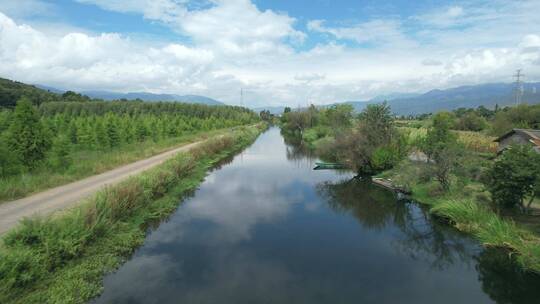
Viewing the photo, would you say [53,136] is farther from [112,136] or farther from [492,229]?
[492,229]

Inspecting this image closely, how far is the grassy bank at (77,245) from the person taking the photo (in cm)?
880

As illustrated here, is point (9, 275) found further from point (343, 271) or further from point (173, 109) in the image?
point (173, 109)

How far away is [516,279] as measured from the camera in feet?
38.4

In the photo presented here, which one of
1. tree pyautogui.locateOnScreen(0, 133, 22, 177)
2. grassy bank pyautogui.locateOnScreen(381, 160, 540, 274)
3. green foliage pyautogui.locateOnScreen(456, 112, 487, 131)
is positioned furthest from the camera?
green foliage pyautogui.locateOnScreen(456, 112, 487, 131)

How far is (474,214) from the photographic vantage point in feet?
51.7

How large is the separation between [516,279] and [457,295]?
2531mm

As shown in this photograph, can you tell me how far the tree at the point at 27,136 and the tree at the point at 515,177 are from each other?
75.7 feet

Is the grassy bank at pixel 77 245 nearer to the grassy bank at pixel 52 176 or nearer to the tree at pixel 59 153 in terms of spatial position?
the grassy bank at pixel 52 176

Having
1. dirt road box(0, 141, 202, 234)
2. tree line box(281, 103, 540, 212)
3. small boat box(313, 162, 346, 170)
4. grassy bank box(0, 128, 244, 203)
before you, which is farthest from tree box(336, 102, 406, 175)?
dirt road box(0, 141, 202, 234)

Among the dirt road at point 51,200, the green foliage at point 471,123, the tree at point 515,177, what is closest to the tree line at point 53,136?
the dirt road at point 51,200

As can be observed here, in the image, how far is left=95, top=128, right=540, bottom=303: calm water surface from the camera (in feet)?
35.1

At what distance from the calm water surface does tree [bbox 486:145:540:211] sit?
2738 mm

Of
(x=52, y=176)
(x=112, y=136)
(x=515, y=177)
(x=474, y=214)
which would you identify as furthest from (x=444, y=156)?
(x=112, y=136)

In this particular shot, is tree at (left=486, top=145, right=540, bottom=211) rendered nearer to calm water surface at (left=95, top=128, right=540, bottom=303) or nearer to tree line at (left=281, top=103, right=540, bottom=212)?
tree line at (left=281, top=103, right=540, bottom=212)
